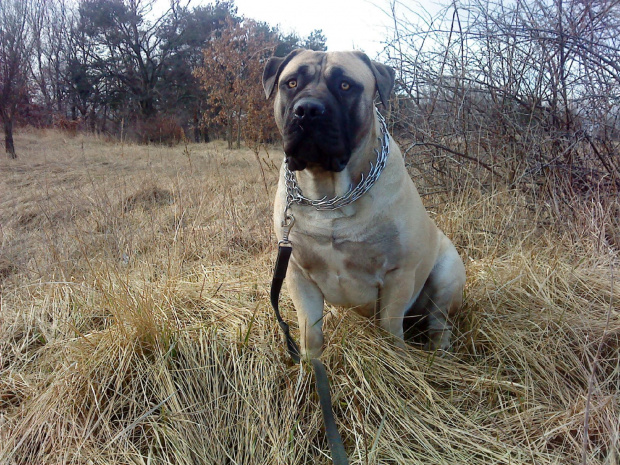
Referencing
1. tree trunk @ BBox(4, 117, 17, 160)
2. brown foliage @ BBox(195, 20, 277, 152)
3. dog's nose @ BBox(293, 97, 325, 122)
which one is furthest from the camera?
brown foliage @ BBox(195, 20, 277, 152)

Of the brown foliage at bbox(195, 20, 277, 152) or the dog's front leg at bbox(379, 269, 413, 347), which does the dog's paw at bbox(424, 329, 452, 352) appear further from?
the brown foliage at bbox(195, 20, 277, 152)

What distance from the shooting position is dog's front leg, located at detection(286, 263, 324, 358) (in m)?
2.02

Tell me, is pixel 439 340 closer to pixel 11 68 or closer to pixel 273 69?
pixel 273 69

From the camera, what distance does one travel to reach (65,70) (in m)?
22.1

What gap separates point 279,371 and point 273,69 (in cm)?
143

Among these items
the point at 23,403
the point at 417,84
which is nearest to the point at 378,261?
the point at 23,403

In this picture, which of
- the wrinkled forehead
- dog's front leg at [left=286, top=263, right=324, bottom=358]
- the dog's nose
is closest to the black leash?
dog's front leg at [left=286, top=263, right=324, bottom=358]

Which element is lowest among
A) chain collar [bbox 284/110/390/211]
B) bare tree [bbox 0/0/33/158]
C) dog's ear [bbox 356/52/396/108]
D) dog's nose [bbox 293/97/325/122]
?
chain collar [bbox 284/110/390/211]

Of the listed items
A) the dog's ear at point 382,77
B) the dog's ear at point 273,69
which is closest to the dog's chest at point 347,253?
the dog's ear at point 382,77

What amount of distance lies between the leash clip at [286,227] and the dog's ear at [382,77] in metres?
0.70

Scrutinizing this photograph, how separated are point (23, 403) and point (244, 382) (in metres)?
0.90

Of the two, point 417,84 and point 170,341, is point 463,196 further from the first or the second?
point 170,341

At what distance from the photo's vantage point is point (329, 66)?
6.18ft

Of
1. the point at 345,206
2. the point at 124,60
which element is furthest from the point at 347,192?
the point at 124,60
